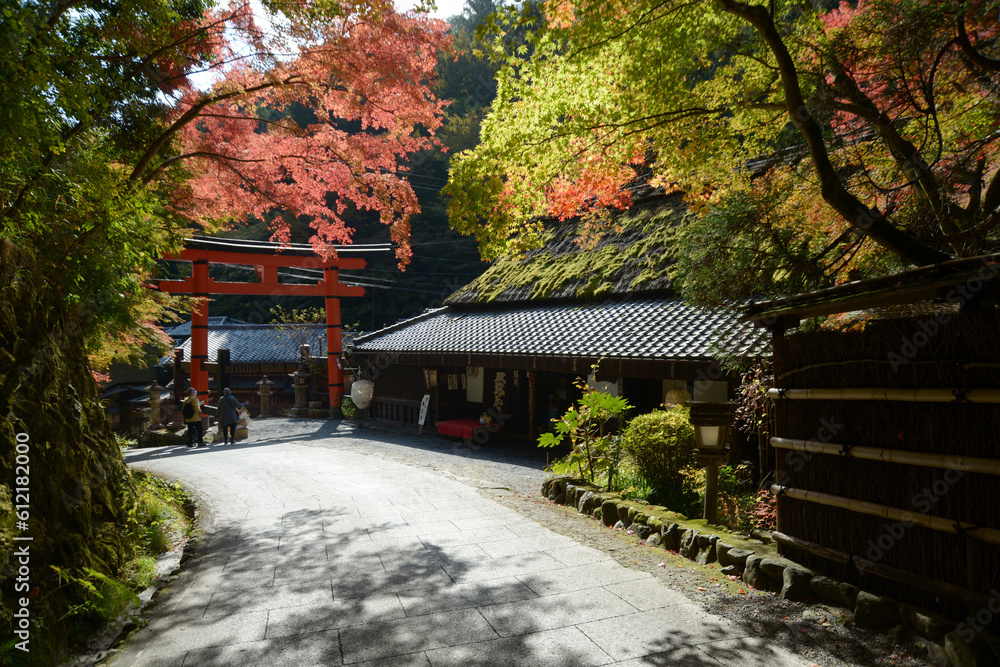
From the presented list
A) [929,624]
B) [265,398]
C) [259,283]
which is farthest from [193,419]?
[929,624]

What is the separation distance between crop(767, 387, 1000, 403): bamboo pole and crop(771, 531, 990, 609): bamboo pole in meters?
1.13

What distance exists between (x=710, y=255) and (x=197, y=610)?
6.31 meters

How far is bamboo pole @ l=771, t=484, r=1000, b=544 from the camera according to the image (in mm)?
3223

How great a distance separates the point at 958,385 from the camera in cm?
338

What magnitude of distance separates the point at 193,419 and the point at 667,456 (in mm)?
12955

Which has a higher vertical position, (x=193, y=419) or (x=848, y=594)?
(x=193, y=419)

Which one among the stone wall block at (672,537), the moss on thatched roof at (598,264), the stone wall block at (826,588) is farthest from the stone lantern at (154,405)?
the stone wall block at (826,588)

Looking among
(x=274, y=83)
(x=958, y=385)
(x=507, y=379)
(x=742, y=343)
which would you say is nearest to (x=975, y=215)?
(x=958, y=385)

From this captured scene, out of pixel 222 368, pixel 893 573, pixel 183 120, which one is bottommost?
pixel 893 573

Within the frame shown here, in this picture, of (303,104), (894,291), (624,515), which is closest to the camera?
(894,291)

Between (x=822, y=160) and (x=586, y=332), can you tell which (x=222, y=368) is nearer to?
(x=586, y=332)

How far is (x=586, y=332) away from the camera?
448 inches

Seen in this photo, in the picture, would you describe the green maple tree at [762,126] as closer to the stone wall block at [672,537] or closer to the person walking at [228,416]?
the stone wall block at [672,537]

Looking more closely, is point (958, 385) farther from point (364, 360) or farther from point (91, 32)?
point (364, 360)
